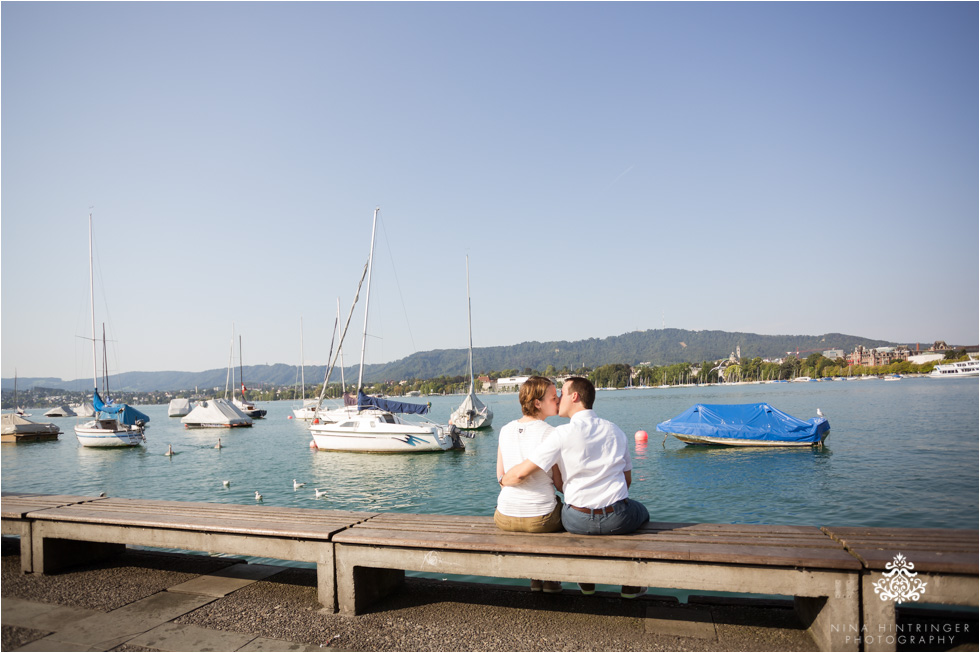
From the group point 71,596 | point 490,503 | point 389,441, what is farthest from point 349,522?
point 389,441

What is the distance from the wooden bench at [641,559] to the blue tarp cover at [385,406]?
3230 cm

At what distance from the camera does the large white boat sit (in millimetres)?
156875

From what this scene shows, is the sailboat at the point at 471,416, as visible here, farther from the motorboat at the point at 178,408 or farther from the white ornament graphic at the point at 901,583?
the motorboat at the point at 178,408

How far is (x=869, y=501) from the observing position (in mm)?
16969

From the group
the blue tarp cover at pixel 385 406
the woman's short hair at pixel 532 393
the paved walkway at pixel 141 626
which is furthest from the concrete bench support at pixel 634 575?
the blue tarp cover at pixel 385 406

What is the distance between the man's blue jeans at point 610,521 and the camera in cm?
444

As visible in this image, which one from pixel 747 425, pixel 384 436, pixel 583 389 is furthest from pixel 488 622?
pixel 747 425

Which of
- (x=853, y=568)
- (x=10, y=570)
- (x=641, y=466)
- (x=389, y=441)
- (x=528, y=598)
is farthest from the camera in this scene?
(x=389, y=441)

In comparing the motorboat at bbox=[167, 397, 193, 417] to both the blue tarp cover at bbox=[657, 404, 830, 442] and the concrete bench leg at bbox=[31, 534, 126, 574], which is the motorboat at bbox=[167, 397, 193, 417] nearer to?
the blue tarp cover at bbox=[657, 404, 830, 442]

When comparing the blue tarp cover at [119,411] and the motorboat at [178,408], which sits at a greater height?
the blue tarp cover at [119,411]

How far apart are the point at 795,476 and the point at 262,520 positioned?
21618mm

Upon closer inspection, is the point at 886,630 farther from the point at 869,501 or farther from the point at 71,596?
the point at 869,501

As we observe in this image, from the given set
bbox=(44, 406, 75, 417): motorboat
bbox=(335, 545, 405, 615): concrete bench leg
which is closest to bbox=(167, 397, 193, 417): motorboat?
bbox=(44, 406, 75, 417): motorboat

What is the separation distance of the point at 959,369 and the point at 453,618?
20522 cm
